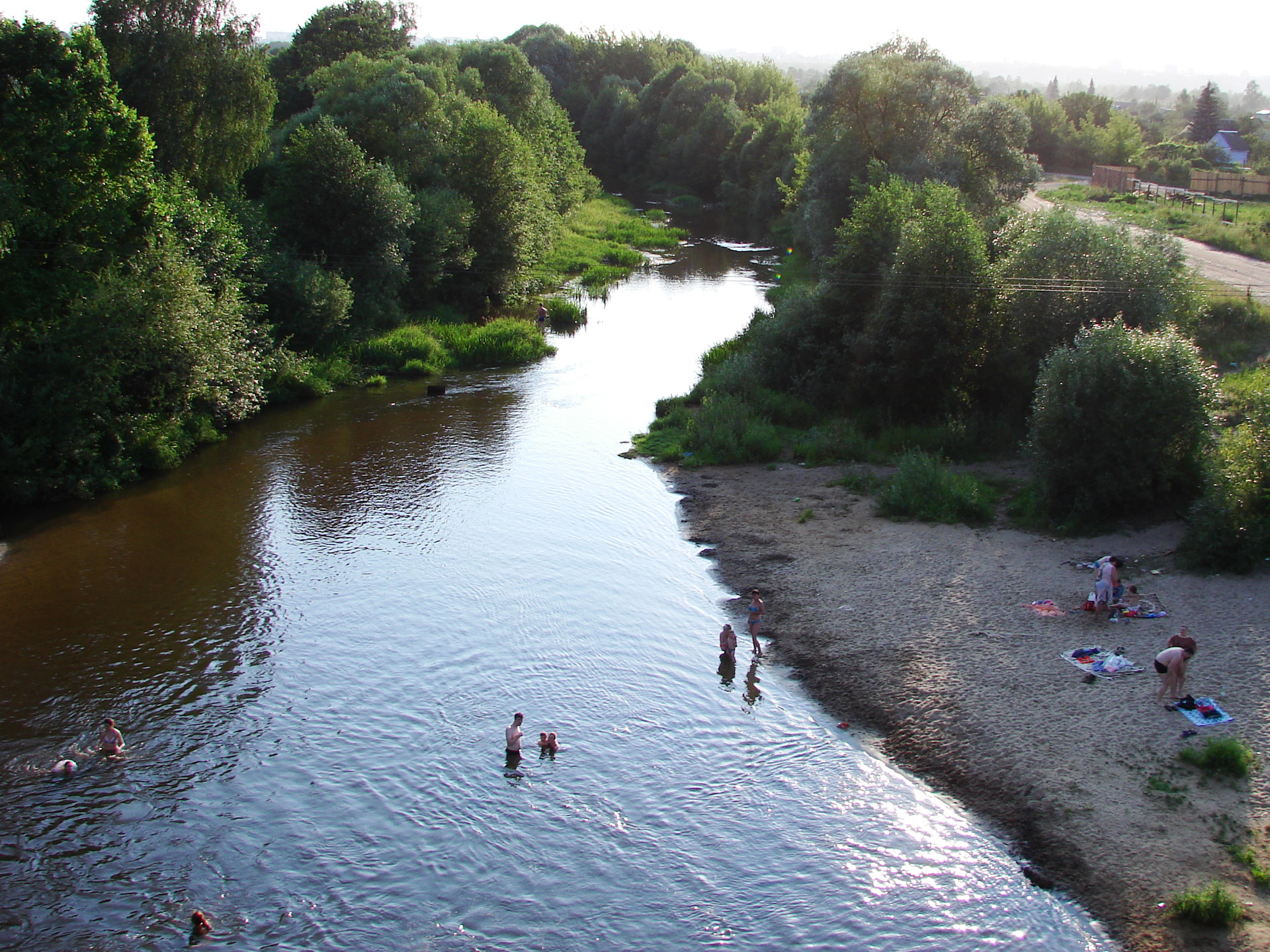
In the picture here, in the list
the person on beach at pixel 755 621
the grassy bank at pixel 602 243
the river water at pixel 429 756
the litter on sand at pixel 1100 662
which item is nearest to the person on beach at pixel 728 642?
Result: the river water at pixel 429 756

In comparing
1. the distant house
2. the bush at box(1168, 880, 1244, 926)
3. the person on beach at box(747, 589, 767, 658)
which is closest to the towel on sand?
the bush at box(1168, 880, 1244, 926)

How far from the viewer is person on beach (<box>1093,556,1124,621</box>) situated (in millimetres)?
21344

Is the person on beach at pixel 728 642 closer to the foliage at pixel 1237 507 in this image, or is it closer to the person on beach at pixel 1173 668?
the person on beach at pixel 1173 668

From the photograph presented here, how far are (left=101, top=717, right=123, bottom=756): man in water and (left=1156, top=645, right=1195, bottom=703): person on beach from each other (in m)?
19.4

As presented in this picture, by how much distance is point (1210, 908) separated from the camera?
1352cm

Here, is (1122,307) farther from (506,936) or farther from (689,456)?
(506,936)

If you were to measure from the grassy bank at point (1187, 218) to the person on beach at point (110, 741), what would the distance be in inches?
1545

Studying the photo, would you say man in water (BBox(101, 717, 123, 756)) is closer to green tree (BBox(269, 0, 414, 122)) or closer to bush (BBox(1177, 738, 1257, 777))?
bush (BBox(1177, 738, 1257, 777))

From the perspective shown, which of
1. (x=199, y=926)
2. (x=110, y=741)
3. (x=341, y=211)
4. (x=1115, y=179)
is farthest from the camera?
(x=1115, y=179)

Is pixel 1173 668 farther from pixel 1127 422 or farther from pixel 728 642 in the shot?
pixel 1127 422

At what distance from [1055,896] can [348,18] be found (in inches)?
3668

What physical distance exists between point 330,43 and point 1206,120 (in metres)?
109

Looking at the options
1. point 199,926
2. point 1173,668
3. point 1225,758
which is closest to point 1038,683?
point 1173,668

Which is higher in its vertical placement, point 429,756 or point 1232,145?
point 1232,145
